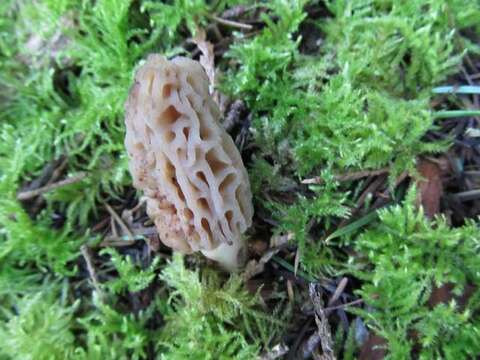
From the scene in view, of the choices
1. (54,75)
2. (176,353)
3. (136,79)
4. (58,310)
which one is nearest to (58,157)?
(54,75)

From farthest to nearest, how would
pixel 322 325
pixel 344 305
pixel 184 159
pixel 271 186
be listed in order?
1. pixel 271 186
2. pixel 344 305
3. pixel 322 325
4. pixel 184 159

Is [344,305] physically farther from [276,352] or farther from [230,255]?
[230,255]

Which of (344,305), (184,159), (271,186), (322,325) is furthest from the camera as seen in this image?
(271,186)

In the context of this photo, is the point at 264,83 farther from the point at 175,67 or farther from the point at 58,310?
the point at 58,310

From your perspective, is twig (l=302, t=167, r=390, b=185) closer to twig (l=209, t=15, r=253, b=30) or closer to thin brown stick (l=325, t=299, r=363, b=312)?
thin brown stick (l=325, t=299, r=363, b=312)

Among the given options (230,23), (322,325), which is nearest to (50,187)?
(230,23)

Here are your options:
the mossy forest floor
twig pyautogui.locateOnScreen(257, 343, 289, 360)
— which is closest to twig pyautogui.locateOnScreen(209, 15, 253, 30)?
the mossy forest floor

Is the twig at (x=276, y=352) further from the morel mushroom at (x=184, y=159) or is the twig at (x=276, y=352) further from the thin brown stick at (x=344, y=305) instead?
the morel mushroom at (x=184, y=159)
